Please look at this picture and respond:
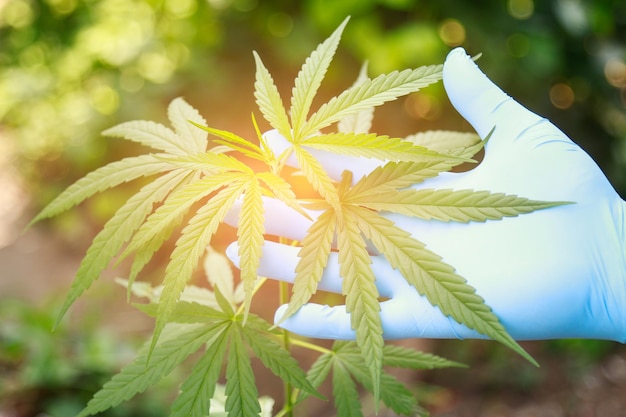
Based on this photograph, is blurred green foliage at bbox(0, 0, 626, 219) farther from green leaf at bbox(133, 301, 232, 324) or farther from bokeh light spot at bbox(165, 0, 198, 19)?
green leaf at bbox(133, 301, 232, 324)

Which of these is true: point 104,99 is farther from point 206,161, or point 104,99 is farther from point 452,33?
point 206,161

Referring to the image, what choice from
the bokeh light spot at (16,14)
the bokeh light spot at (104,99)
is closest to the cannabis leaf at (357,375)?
the bokeh light spot at (104,99)

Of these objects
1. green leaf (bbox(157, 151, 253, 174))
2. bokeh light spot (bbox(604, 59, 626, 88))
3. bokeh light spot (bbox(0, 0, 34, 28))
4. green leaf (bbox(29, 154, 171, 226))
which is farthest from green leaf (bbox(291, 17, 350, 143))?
bokeh light spot (bbox(0, 0, 34, 28))

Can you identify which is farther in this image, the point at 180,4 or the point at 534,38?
the point at 180,4

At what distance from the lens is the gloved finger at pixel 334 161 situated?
3.81ft

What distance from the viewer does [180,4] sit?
374 cm

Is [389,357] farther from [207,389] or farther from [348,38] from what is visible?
[348,38]

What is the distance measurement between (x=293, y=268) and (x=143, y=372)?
0.30 m

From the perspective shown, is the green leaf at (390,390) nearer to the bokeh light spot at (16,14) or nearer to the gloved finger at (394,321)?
the gloved finger at (394,321)

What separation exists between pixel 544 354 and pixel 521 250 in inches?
100

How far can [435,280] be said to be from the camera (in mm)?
848

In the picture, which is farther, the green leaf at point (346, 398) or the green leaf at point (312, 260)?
the green leaf at point (346, 398)

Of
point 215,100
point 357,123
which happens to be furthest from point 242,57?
point 357,123

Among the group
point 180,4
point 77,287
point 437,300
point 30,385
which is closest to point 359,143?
point 437,300
